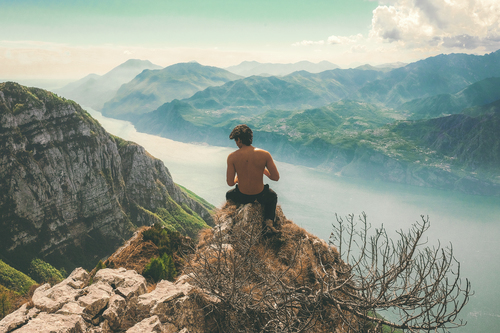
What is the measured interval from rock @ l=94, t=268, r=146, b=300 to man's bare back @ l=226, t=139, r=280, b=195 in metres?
4.10

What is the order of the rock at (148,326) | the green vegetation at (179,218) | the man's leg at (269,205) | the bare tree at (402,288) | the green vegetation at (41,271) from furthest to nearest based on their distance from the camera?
the green vegetation at (179,218) → the green vegetation at (41,271) → the man's leg at (269,205) → the rock at (148,326) → the bare tree at (402,288)

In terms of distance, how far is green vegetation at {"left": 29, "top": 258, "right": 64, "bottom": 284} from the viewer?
88.7m

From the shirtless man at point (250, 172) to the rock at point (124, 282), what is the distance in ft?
13.0

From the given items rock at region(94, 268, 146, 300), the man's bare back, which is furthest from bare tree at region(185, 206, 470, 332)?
rock at region(94, 268, 146, 300)

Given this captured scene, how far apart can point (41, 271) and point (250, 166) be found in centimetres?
11024

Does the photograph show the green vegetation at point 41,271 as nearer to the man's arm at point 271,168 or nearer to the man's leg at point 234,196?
the man's leg at point 234,196

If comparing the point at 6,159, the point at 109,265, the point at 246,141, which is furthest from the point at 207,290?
the point at 6,159

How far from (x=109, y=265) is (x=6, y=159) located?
116 meters

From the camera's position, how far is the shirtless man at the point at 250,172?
8.91m

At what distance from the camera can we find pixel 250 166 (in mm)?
8953

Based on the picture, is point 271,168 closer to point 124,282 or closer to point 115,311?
point 124,282

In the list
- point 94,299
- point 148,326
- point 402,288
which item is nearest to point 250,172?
point 148,326

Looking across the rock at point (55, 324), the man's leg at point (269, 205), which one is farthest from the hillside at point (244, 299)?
the man's leg at point (269, 205)

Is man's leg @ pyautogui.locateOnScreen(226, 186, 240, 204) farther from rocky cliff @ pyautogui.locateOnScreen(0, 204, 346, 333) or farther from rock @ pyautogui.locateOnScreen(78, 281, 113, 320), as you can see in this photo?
rock @ pyautogui.locateOnScreen(78, 281, 113, 320)
